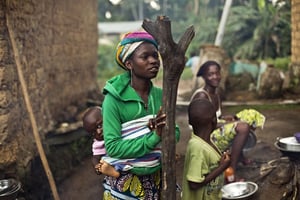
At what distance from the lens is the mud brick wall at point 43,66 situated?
13.8ft

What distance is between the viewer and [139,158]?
2.22 metres

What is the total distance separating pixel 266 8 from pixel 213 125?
42.3ft

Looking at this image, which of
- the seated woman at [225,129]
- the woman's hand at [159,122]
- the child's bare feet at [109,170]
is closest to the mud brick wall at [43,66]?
the seated woman at [225,129]

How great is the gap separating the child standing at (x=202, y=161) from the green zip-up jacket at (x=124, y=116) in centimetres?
41

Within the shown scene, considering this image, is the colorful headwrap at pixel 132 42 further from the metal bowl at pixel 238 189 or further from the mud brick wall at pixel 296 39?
the mud brick wall at pixel 296 39

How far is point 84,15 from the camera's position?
842 cm

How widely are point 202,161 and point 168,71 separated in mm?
806

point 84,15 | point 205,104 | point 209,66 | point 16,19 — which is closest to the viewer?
point 205,104

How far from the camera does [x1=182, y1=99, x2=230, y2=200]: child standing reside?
258 centimetres

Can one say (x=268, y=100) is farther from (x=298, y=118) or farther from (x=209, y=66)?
(x=209, y=66)

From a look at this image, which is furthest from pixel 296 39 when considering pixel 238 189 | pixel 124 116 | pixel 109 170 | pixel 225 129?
pixel 109 170

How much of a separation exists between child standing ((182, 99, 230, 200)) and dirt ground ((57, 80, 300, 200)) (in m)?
1.23

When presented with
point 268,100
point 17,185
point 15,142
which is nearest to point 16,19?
point 15,142

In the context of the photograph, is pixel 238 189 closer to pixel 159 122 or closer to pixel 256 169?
pixel 256 169
